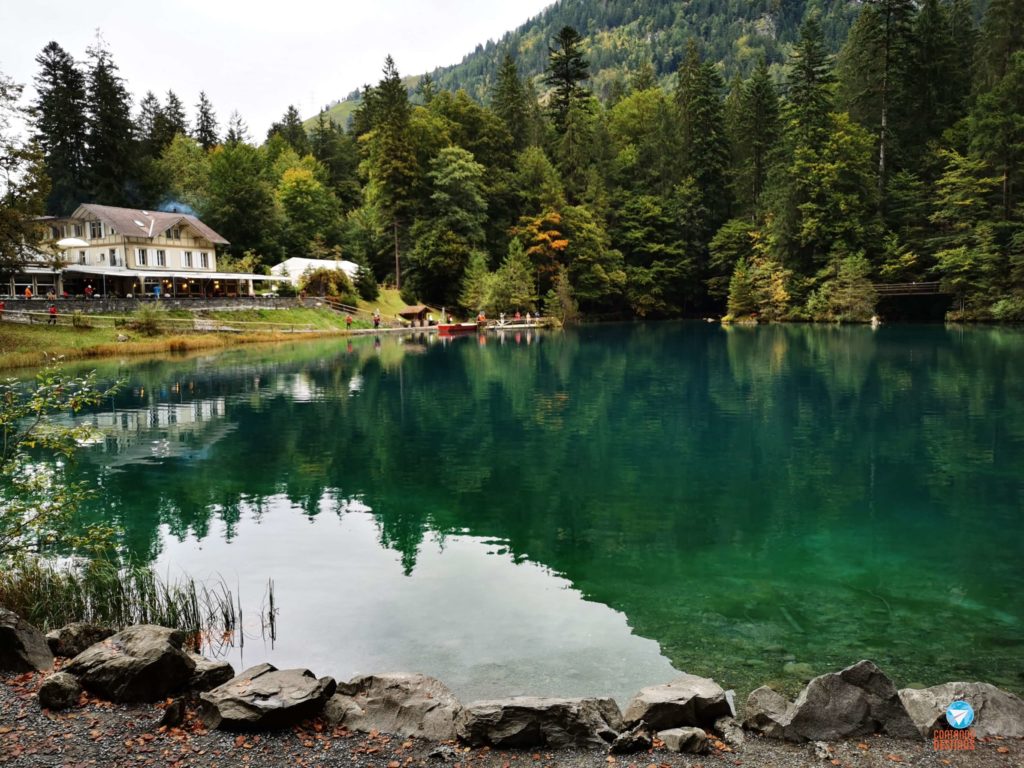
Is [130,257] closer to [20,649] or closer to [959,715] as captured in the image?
[20,649]

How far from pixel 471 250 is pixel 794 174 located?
106 ft

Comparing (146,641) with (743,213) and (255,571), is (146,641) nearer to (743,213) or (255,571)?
(255,571)

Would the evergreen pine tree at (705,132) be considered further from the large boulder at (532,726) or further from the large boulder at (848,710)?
the large boulder at (532,726)

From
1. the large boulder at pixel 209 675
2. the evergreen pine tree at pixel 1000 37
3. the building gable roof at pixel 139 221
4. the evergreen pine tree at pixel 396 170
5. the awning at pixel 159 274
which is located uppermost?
the evergreen pine tree at pixel 1000 37

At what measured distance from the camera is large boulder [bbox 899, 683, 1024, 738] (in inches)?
237

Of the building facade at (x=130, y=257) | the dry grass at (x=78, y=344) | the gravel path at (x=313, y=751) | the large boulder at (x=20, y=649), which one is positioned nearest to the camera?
the gravel path at (x=313, y=751)

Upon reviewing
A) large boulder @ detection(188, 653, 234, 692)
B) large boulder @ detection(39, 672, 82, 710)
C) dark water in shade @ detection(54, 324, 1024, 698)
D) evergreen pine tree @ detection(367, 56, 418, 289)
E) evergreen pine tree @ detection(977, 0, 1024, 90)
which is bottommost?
dark water in shade @ detection(54, 324, 1024, 698)

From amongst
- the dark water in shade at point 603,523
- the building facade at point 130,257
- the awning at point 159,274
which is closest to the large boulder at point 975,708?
the dark water in shade at point 603,523

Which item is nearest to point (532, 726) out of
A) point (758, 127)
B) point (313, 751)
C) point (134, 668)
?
point (313, 751)

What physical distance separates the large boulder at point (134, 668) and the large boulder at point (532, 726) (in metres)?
2.70

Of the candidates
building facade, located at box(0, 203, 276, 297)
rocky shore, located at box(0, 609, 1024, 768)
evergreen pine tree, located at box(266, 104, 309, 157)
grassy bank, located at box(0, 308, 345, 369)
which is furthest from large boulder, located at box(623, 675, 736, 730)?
evergreen pine tree, located at box(266, 104, 309, 157)

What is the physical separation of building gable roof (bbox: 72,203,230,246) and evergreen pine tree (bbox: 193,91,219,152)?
59.9 meters

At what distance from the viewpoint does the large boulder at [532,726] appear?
5.92 meters

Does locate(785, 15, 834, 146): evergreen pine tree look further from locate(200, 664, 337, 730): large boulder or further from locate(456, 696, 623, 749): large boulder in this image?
locate(200, 664, 337, 730): large boulder
